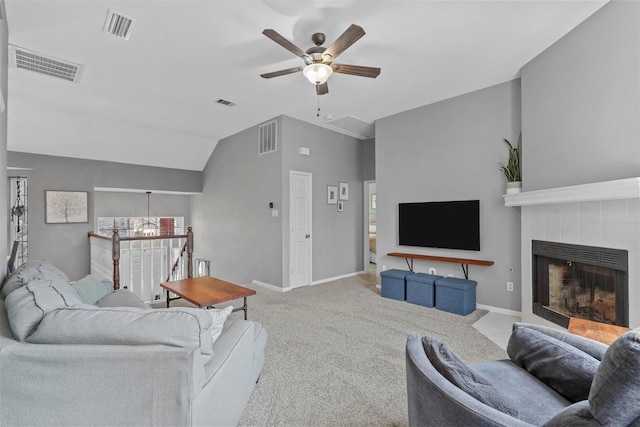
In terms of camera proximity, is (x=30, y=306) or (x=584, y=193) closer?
(x=30, y=306)

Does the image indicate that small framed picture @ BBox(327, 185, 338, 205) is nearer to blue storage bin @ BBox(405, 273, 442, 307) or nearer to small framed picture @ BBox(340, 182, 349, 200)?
small framed picture @ BBox(340, 182, 349, 200)

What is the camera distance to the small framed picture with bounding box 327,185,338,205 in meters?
5.75

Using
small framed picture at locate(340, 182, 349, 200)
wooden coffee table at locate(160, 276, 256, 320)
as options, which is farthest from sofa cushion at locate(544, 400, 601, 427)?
small framed picture at locate(340, 182, 349, 200)

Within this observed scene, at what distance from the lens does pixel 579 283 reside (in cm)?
278

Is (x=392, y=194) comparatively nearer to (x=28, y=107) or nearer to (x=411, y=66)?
(x=411, y=66)

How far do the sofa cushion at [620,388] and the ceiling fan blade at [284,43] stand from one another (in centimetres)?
247

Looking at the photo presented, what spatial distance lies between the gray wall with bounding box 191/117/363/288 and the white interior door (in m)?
0.11

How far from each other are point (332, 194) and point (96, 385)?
487 cm

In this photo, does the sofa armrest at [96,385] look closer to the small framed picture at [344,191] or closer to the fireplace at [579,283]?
the fireplace at [579,283]

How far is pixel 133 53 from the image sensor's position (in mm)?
3002

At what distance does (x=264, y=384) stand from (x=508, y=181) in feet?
11.4

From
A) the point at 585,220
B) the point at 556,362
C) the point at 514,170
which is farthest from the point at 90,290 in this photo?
the point at 514,170

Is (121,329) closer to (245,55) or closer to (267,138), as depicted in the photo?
(245,55)

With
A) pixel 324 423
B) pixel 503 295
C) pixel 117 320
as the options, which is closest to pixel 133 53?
pixel 117 320
